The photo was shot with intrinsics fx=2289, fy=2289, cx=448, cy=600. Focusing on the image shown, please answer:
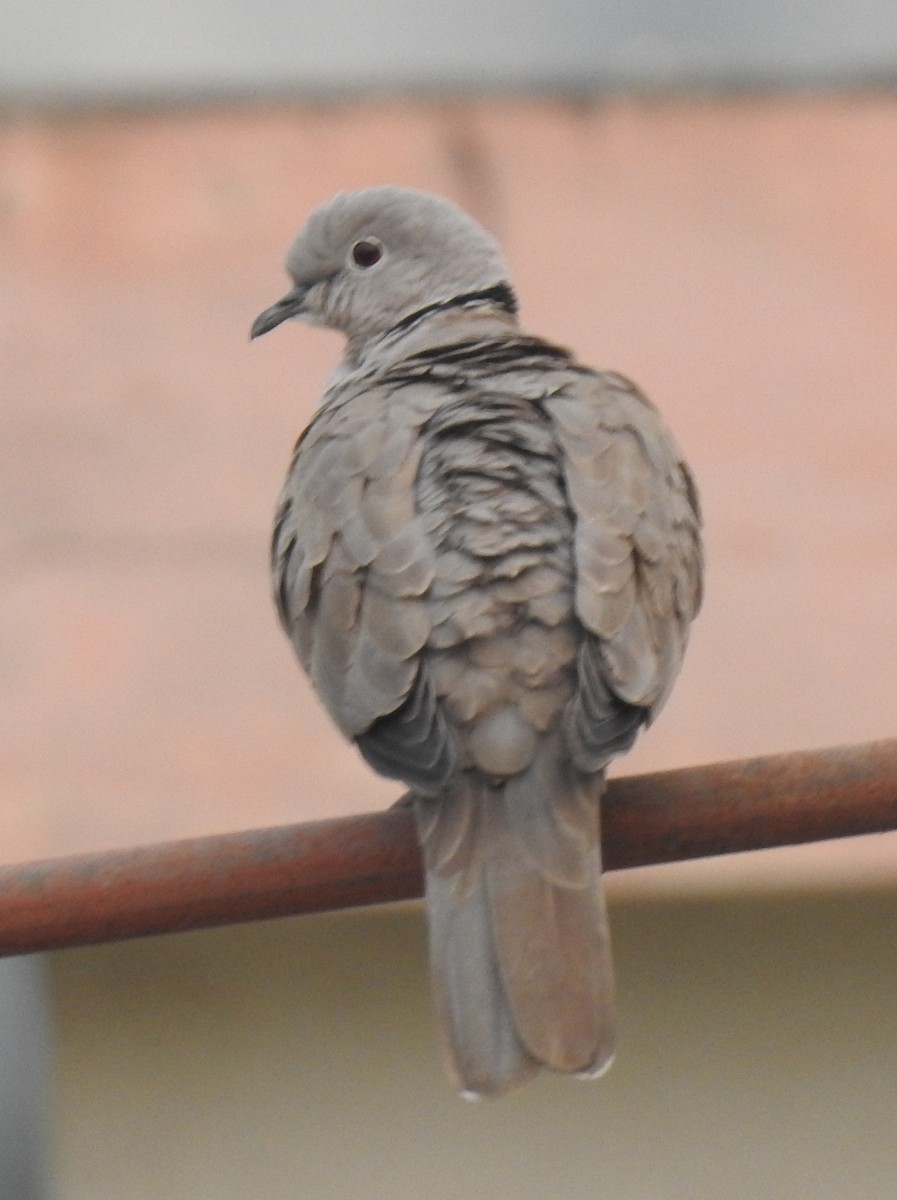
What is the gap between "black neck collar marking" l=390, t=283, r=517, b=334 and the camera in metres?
4.41

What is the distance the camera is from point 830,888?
15.9 feet

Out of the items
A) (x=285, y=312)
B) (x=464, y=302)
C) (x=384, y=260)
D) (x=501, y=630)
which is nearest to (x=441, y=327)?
(x=464, y=302)

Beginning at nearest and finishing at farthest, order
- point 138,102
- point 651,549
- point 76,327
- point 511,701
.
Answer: point 511,701 < point 651,549 < point 76,327 < point 138,102

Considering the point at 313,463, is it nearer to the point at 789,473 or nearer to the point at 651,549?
the point at 651,549

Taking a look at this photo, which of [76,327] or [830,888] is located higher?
[76,327]

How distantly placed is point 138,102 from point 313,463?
4.93 metres

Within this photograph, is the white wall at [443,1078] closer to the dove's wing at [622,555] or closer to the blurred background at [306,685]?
the blurred background at [306,685]

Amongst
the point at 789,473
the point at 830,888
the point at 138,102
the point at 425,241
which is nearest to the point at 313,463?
the point at 425,241

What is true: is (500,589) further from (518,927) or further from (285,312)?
(285,312)

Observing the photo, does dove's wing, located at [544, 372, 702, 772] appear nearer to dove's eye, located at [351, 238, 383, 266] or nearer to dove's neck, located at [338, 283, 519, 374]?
dove's neck, located at [338, 283, 519, 374]

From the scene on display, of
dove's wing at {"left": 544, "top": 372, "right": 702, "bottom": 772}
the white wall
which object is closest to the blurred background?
the white wall

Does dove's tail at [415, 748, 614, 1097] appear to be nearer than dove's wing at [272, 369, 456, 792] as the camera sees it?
Yes

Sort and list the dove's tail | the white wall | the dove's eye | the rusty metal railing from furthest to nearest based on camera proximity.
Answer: the white wall
the dove's eye
the dove's tail
the rusty metal railing

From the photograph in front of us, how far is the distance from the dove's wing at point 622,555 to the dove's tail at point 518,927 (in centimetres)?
10
